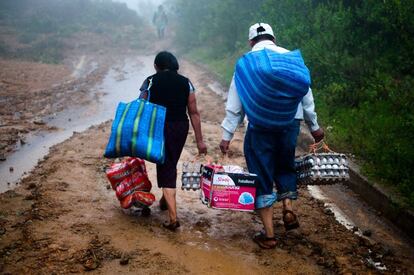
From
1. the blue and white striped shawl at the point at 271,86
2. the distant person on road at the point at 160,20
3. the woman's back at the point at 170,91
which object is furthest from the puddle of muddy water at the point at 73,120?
the distant person on road at the point at 160,20

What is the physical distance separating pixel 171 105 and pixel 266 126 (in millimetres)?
1041

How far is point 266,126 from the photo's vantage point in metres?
3.67

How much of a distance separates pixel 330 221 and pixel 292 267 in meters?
1.17

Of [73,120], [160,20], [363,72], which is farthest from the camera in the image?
[160,20]

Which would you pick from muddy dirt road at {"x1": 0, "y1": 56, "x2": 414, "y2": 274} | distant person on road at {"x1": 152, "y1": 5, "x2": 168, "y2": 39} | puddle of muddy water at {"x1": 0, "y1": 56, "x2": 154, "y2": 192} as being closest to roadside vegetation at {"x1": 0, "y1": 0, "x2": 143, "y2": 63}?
distant person on road at {"x1": 152, "y1": 5, "x2": 168, "y2": 39}

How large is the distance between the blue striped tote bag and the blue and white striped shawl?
0.89 meters

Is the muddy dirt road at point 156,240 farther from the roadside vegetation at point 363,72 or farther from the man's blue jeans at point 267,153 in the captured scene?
the roadside vegetation at point 363,72

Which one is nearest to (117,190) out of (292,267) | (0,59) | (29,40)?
(292,267)

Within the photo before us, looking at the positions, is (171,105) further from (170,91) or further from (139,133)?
(139,133)

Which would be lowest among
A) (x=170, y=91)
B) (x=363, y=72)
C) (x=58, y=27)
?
(x=170, y=91)

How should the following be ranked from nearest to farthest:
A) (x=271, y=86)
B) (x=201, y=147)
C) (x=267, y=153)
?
(x=271, y=86) < (x=267, y=153) < (x=201, y=147)

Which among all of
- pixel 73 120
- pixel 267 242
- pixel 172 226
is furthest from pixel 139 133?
pixel 73 120

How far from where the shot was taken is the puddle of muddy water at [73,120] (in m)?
6.25

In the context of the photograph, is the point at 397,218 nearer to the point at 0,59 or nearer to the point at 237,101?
the point at 237,101
